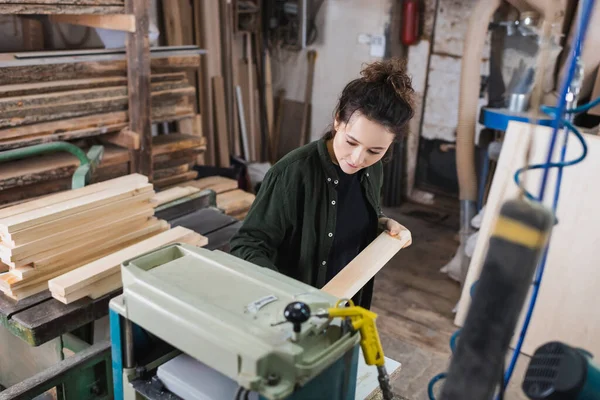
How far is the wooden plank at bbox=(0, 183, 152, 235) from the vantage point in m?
1.68

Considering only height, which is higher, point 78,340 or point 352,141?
point 352,141

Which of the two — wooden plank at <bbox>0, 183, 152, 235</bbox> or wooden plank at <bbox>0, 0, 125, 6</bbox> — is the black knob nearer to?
wooden plank at <bbox>0, 183, 152, 235</bbox>

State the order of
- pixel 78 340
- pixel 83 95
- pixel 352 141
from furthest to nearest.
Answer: pixel 83 95
pixel 78 340
pixel 352 141

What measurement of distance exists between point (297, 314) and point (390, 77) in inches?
34.7

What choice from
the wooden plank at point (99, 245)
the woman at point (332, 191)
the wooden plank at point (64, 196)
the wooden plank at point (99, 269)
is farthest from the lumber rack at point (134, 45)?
the woman at point (332, 191)

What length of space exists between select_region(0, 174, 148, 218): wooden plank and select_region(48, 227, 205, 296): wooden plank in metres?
0.25

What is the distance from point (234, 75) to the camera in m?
4.80

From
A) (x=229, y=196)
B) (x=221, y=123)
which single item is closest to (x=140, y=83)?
(x=229, y=196)

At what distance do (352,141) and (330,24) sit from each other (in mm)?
3680

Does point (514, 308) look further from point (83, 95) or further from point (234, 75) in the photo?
point (234, 75)

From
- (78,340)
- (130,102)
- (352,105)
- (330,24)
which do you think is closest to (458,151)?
(330,24)

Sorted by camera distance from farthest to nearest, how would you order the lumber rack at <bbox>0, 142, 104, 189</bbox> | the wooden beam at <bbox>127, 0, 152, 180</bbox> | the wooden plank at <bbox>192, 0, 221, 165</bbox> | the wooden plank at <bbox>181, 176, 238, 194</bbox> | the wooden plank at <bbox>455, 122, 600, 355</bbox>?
the wooden plank at <bbox>192, 0, 221, 165</bbox> < the wooden plank at <bbox>181, 176, 238, 194</bbox> < the wooden plank at <bbox>455, 122, 600, 355</bbox> < the wooden beam at <bbox>127, 0, 152, 180</bbox> < the lumber rack at <bbox>0, 142, 104, 189</bbox>

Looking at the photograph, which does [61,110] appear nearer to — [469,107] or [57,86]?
[57,86]

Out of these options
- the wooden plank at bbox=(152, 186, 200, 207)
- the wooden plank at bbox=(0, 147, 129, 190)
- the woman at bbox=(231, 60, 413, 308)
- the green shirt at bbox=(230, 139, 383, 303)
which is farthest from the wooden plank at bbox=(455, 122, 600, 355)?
the wooden plank at bbox=(0, 147, 129, 190)
